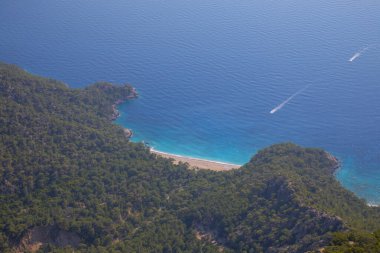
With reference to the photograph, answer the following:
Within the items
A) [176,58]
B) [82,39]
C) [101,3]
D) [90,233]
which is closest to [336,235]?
[90,233]

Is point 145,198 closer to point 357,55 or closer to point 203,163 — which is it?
point 203,163

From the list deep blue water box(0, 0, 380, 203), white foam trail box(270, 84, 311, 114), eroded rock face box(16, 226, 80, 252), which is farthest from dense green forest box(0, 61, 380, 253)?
white foam trail box(270, 84, 311, 114)

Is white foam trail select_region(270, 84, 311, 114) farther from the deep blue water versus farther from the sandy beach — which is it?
the sandy beach

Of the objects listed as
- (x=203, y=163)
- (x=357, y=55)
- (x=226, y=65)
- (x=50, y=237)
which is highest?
(x=357, y=55)

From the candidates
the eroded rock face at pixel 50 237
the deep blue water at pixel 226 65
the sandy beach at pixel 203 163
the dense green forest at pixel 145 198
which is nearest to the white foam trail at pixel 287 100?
the deep blue water at pixel 226 65

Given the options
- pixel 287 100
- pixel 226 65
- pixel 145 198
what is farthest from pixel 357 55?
pixel 145 198

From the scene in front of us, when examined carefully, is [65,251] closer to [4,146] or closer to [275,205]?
[4,146]

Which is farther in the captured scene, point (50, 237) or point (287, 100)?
point (287, 100)
